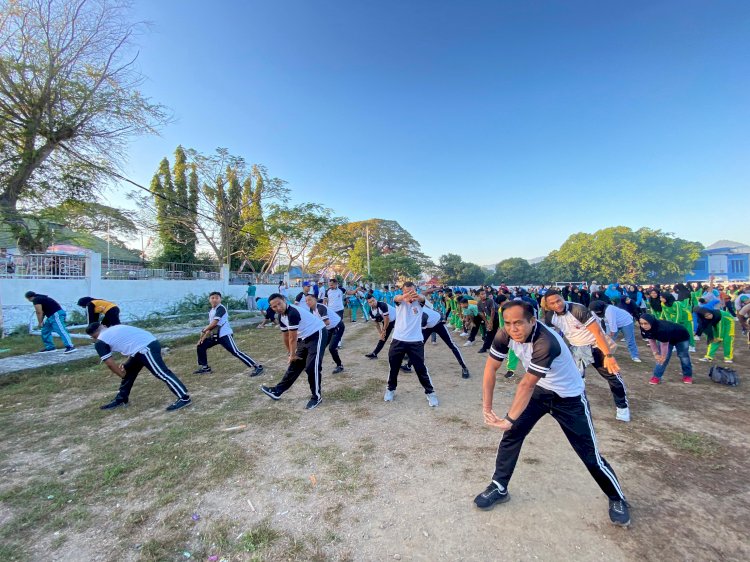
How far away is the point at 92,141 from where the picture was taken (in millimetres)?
12477

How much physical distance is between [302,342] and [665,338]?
205 inches

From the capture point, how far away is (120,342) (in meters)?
4.54

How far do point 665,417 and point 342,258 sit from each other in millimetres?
37802

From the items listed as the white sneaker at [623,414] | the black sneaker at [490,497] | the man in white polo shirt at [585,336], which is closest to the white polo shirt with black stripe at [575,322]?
the man in white polo shirt at [585,336]

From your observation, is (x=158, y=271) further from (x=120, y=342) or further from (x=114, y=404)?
(x=120, y=342)

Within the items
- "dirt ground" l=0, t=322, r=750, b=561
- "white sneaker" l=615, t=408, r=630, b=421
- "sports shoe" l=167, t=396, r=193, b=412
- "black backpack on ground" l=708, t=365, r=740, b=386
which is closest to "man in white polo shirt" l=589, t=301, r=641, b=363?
"dirt ground" l=0, t=322, r=750, b=561

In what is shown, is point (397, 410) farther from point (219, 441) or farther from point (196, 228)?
point (196, 228)

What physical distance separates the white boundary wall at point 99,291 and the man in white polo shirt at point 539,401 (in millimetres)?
13701

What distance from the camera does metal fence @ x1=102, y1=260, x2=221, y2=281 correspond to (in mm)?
12859

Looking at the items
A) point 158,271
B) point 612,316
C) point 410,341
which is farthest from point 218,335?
A: point 158,271

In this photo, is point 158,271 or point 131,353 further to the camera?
point 158,271

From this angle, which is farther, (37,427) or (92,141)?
(92,141)

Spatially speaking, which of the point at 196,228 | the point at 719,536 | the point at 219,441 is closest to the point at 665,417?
the point at 719,536

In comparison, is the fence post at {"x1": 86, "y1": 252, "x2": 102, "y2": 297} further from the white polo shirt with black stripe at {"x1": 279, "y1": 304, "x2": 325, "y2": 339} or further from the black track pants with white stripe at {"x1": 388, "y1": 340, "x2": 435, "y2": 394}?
the black track pants with white stripe at {"x1": 388, "y1": 340, "x2": 435, "y2": 394}
